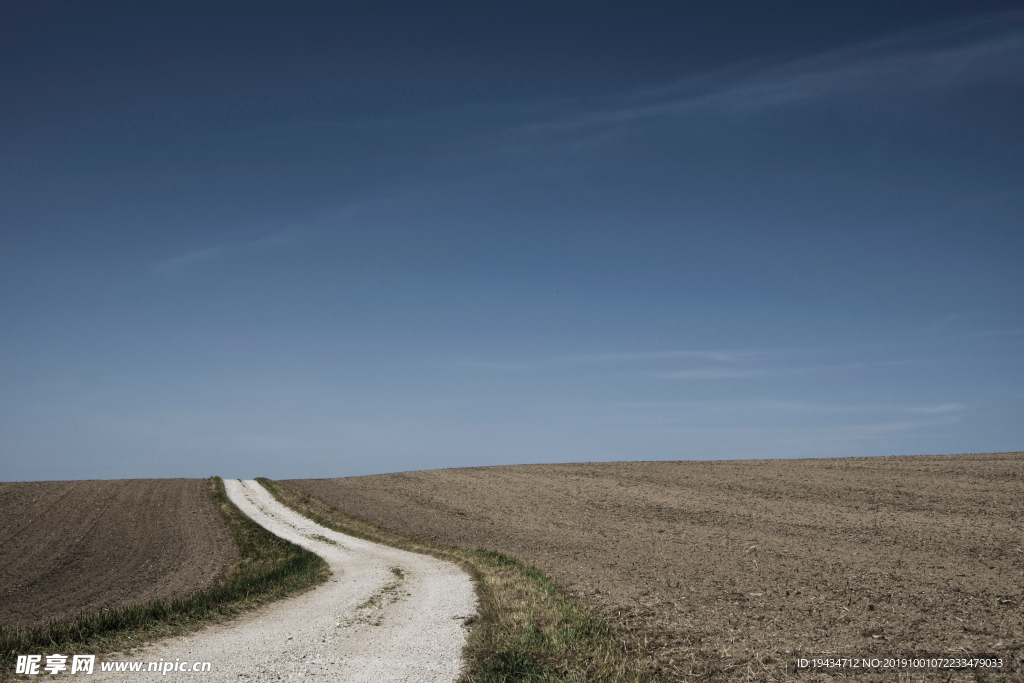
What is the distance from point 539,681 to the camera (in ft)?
31.8

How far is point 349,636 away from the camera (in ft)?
44.0

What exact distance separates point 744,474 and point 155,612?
5016 cm

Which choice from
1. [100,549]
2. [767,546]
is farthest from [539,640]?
[100,549]

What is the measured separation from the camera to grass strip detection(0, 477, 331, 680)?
1090 centimetres

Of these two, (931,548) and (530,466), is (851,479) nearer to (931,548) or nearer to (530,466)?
(931,548)

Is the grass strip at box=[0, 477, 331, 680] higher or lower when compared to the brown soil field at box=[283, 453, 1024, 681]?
higher

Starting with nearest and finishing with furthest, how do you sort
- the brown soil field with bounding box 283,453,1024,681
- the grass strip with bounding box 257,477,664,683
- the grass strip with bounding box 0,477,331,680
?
the grass strip with bounding box 257,477,664,683 → the grass strip with bounding box 0,477,331,680 → the brown soil field with bounding box 283,453,1024,681

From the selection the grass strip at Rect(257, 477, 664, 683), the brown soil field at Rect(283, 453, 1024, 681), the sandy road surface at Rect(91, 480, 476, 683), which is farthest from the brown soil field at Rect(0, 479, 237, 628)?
the grass strip at Rect(257, 477, 664, 683)

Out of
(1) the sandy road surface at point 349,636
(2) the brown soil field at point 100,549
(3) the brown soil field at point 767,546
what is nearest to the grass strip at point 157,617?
(1) the sandy road surface at point 349,636

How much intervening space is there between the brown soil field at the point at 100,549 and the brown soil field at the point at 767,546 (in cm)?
1152

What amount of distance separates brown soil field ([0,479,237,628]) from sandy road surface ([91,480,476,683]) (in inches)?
317

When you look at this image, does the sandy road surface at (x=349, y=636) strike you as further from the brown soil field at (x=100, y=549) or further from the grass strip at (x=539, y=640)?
the brown soil field at (x=100, y=549)

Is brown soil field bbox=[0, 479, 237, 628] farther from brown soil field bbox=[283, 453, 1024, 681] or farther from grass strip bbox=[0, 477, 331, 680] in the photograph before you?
brown soil field bbox=[283, 453, 1024, 681]

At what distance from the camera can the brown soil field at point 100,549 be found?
24469mm
